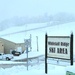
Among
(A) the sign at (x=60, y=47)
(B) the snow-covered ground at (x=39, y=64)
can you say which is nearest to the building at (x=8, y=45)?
(B) the snow-covered ground at (x=39, y=64)

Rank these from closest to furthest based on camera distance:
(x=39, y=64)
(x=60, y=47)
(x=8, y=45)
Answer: (x=60, y=47), (x=39, y=64), (x=8, y=45)

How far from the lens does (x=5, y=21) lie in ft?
78.2

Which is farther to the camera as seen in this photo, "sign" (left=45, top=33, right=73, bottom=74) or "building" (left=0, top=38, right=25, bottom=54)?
"building" (left=0, top=38, right=25, bottom=54)

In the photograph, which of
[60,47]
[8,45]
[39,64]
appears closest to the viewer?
[60,47]

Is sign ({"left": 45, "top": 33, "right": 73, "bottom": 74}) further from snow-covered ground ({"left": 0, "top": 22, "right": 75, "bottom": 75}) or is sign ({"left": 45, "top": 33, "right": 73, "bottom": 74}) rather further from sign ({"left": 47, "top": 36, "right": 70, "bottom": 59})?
snow-covered ground ({"left": 0, "top": 22, "right": 75, "bottom": 75})

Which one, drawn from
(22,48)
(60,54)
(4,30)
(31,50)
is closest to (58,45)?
(60,54)

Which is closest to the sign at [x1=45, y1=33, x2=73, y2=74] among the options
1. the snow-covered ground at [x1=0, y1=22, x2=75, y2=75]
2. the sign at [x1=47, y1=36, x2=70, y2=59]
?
the sign at [x1=47, y1=36, x2=70, y2=59]

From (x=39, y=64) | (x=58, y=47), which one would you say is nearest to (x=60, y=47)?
(x=58, y=47)

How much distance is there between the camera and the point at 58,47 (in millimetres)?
4789

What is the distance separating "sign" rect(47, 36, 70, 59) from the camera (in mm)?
4672

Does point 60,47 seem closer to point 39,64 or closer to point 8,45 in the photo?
point 39,64

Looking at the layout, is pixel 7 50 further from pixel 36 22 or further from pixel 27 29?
pixel 36 22

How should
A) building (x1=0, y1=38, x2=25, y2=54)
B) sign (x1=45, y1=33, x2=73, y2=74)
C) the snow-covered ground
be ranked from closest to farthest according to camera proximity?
sign (x1=45, y1=33, x2=73, y2=74) → the snow-covered ground → building (x1=0, y1=38, x2=25, y2=54)

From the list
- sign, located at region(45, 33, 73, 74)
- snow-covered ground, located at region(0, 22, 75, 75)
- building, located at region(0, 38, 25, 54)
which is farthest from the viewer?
building, located at region(0, 38, 25, 54)
